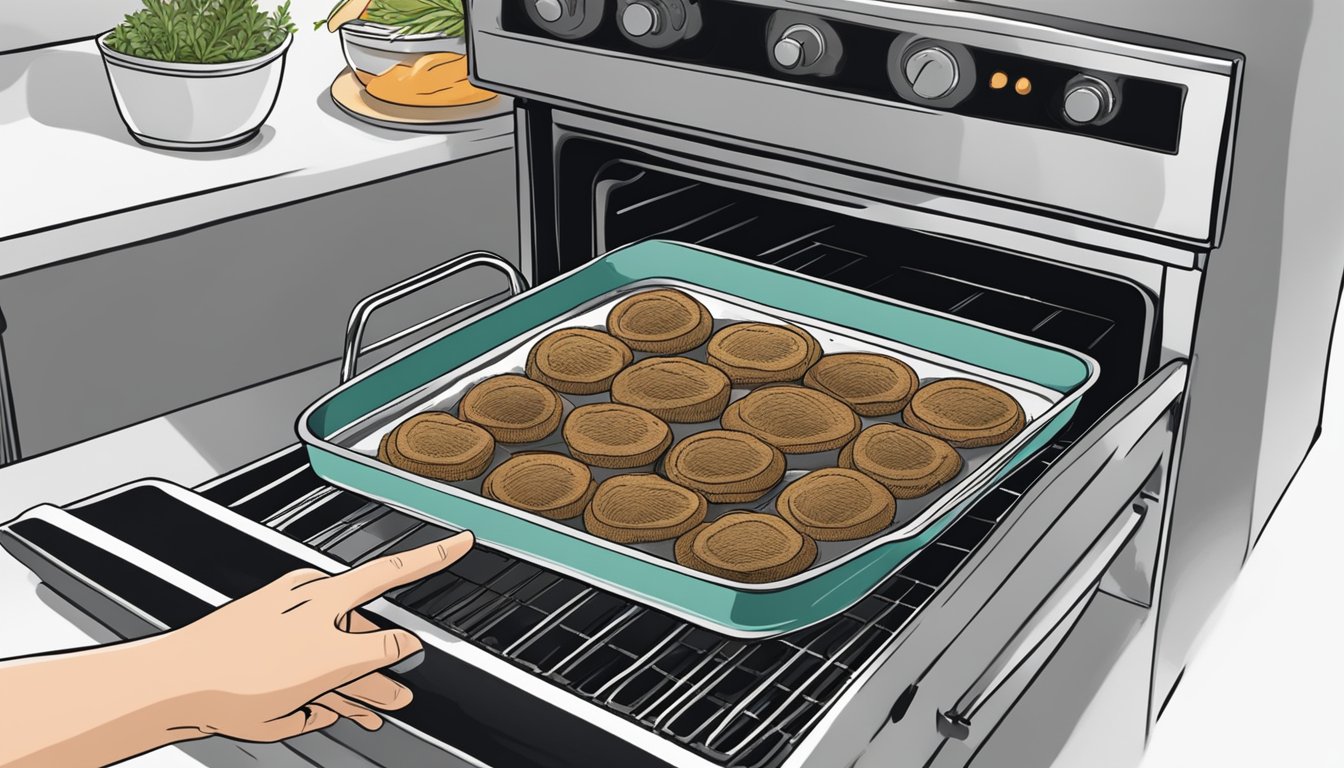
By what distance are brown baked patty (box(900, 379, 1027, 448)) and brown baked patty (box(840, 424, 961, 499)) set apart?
0.02m

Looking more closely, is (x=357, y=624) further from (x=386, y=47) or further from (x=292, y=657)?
(x=386, y=47)

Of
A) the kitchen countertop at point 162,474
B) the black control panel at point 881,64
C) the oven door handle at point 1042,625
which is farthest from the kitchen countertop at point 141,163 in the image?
the oven door handle at point 1042,625

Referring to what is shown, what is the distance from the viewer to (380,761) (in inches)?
24.9

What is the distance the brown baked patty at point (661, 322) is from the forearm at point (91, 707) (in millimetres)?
554

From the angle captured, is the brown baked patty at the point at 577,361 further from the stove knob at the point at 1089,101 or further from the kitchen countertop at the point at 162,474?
the stove knob at the point at 1089,101

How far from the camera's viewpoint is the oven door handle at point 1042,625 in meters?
0.67

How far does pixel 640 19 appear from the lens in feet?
3.51

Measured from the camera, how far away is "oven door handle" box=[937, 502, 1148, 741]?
0.67 m

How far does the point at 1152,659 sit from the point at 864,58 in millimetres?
566

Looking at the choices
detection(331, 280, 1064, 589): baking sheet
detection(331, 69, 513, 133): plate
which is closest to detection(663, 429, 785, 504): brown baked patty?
detection(331, 280, 1064, 589): baking sheet

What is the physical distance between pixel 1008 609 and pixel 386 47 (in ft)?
4.28

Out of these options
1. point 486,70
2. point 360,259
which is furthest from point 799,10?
point 360,259

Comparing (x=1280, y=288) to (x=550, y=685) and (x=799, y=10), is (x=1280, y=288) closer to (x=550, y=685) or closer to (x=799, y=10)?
(x=799, y=10)

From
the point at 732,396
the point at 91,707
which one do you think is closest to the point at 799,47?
the point at 732,396
